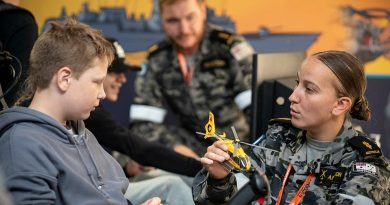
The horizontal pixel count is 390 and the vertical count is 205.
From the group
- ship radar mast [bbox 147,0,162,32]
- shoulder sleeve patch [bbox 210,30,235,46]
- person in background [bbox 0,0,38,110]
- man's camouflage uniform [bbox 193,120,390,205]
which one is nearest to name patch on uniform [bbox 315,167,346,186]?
man's camouflage uniform [bbox 193,120,390,205]

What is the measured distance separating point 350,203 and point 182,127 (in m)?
2.06

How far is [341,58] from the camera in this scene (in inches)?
68.9

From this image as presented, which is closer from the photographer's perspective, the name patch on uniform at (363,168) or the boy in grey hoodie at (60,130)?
the boy in grey hoodie at (60,130)

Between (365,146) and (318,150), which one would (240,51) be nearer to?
(318,150)

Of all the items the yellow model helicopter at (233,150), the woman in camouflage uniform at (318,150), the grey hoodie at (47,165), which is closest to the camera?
the grey hoodie at (47,165)

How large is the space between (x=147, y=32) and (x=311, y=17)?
1235mm

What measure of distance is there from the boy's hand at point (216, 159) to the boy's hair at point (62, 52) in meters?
0.43

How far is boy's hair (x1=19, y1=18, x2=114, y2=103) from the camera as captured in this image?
1626mm

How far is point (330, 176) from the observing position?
1.69 meters

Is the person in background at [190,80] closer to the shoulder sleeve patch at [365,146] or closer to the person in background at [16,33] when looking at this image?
the person in background at [16,33]

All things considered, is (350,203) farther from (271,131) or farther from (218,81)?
(218,81)

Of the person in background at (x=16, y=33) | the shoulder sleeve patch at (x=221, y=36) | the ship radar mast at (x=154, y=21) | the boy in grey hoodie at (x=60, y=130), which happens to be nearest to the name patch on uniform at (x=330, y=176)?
the boy in grey hoodie at (x=60, y=130)

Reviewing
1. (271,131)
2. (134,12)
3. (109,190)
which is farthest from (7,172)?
(134,12)

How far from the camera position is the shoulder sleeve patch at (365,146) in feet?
5.44
